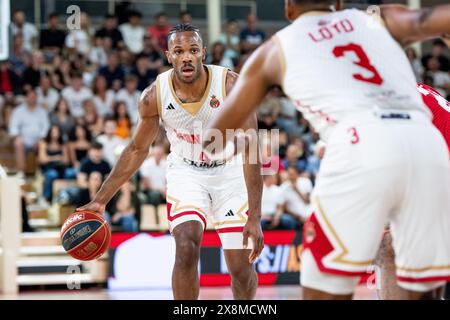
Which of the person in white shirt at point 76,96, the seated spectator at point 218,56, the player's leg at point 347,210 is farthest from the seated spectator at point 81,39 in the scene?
the player's leg at point 347,210

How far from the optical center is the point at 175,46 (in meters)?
6.09

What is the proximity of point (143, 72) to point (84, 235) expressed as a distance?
10.2 meters

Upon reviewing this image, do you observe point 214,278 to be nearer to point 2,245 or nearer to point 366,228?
point 2,245

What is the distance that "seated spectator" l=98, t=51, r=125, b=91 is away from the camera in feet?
50.2

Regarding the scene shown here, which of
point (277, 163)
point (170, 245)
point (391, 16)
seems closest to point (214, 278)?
point (170, 245)

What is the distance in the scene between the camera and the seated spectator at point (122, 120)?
13719 millimetres

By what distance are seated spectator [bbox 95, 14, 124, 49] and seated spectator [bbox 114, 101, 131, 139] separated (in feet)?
8.64

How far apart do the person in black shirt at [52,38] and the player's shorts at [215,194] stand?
10.4 m

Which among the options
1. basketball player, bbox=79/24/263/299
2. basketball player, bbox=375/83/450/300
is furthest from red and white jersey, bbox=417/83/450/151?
basketball player, bbox=79/24/263/299

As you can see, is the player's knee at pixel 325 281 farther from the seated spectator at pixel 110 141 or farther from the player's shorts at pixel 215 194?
the seated spectator at pixel 110 141

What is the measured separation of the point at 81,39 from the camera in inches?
647

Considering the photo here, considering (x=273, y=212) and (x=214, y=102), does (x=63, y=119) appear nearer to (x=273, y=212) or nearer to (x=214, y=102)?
(x=273, y=212)

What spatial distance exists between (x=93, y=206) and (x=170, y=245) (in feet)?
20.4

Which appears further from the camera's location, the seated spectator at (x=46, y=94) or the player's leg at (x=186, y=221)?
the seated spectator at (x=46, y=94)
